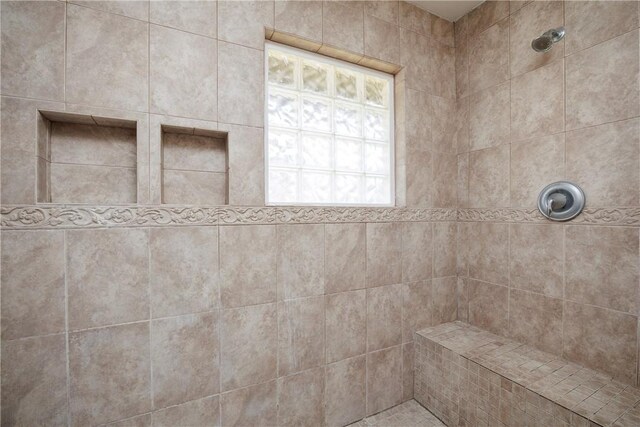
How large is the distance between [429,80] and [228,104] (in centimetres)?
137

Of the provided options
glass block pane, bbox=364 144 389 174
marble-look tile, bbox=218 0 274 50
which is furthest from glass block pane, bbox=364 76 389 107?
marble-look tile, bbox=218 0 274 50

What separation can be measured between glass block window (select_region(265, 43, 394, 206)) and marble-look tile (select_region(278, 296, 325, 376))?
1.83 feet

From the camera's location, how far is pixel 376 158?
1.81m

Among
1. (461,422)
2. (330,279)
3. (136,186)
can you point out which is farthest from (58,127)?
(461,422)

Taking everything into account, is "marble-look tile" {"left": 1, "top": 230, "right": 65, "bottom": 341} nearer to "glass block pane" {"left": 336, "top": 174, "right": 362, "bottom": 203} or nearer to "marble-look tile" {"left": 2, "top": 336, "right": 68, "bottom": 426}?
"marble-look tile" {"left": 2, "top": 336, "right": 68, "bottom": 426}

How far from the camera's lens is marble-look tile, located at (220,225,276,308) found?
1285mm

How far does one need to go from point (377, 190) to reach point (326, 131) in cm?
51

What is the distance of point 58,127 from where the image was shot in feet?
3.63

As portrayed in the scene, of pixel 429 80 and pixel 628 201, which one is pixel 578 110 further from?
pixel 429 80

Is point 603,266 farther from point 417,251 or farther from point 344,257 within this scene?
point 344,257

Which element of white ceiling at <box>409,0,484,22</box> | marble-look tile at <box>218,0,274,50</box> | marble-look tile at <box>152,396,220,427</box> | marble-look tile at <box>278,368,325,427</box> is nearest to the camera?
marble-look tile at <box>152,396,220,427</box>

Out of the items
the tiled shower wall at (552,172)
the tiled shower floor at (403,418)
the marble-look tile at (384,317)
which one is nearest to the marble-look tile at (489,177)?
the tiled shower wall at (552,172)

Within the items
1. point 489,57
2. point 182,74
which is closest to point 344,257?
point 182,74

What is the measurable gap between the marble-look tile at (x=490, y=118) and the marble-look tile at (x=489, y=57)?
0.06 meters
